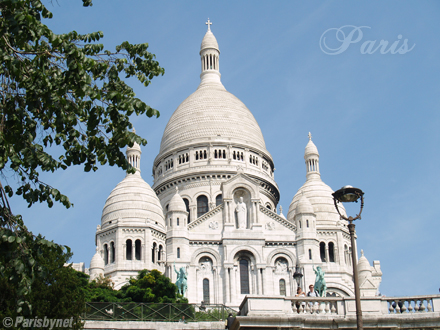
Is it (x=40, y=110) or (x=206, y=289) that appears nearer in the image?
(x=40, y=110)

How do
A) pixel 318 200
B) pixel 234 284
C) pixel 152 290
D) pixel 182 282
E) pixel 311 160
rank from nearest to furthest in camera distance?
pixel 152 290 → pixel 182 282 → pixel 234 284 → pixel 318 200 → pixel 311 160

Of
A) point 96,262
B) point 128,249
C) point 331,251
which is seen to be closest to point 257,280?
point 128,249

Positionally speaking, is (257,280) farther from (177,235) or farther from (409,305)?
(409,305)

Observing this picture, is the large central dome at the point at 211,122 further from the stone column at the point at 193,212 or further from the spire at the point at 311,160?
the stone column at the point at 193,212

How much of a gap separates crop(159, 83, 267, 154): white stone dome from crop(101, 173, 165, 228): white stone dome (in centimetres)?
1171

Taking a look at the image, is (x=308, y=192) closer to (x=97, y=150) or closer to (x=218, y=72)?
(x=218, y=72)

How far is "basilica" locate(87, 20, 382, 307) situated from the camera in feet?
197

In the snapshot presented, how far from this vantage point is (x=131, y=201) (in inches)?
2584

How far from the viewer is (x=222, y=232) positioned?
2440 inches

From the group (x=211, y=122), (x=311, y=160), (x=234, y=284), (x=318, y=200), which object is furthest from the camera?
(x=211, y=122)

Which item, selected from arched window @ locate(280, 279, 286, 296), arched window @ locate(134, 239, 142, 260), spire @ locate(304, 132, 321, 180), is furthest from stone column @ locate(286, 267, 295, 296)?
spire @ locate(304, 132, 321, 180)

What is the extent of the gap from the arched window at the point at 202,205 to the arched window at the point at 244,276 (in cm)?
1231

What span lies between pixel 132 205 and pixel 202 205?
32.8 ft

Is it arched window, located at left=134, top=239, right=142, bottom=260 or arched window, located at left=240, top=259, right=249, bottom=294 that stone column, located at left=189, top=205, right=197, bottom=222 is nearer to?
arched window, located at left=134, top=239, right=142, bottom=260
